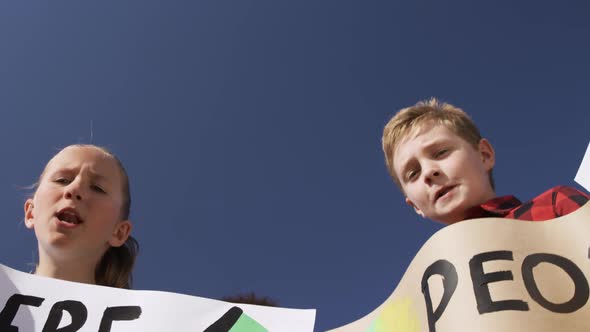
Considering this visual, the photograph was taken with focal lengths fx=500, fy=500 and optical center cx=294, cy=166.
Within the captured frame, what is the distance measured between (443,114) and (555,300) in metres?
1.28

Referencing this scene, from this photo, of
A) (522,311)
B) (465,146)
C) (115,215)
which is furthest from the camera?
(115,215)

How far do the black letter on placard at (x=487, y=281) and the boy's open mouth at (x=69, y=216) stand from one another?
1347 millimetres

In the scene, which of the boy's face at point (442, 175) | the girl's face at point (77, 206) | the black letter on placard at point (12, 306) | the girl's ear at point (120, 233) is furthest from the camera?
the girl's ear at point (120, 233)

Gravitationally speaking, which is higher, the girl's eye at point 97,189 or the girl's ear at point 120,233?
the girl's eye at point 97,189

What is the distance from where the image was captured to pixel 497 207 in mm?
1456

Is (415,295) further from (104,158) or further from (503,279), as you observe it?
(104,158)

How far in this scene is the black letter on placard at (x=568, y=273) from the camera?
838 millimetres

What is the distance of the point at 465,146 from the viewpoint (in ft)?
5.40

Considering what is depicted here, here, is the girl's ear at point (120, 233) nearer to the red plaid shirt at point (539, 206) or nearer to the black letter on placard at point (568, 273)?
the red plaid shirt at point (539, 206)

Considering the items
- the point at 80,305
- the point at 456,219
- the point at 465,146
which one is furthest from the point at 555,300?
the point at 80,305

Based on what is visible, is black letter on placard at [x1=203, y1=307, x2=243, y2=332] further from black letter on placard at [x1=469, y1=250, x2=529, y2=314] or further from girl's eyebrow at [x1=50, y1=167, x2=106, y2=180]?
girl's eyebrow at [x1=50, y1=167, x2=106, y2=180]

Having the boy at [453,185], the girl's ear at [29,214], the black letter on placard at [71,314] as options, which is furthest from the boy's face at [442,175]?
the girl's ear at [29,214]

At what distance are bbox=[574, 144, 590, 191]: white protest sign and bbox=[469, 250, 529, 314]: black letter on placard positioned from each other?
0.97 feet

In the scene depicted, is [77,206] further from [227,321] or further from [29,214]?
[227,321]
